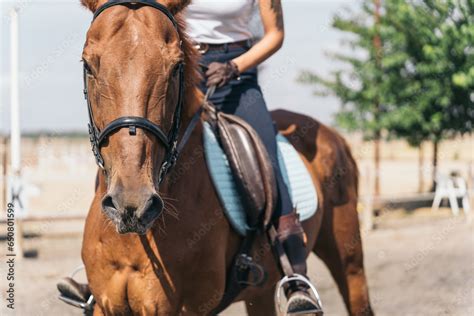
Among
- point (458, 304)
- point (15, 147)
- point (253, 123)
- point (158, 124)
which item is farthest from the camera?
point (15, 147)

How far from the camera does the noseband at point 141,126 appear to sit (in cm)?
296

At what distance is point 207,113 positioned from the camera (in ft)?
14.0

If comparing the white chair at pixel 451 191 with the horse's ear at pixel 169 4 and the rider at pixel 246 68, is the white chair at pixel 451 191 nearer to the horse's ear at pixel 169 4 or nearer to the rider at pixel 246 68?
the rider at pixel 246 68

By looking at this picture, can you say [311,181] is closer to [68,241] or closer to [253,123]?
[253,123]

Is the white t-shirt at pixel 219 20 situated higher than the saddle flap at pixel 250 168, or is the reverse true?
the white t-shirt at pixel 219 20

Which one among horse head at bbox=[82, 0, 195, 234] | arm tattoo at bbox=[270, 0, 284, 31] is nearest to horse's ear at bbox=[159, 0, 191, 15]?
horse head at bbox=[82, 0, 195, 234]

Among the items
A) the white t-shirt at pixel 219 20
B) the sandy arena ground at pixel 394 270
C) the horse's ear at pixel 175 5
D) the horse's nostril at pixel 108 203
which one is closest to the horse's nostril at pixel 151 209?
the horse's nostril at pixel 108 203

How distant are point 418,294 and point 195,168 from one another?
5838 mm

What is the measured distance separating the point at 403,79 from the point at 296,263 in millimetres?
14746

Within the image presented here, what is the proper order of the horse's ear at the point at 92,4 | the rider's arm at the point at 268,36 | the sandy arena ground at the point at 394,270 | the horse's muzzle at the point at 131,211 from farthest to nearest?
1. the sandy arena ground at the point at 394,270
2. the rider's arm at the point at 268,36
3. the horse's ear at the point at 92,4
4. the horse's muzzle at the point at 131,211

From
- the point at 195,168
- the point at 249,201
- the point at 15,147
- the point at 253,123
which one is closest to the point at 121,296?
the point at 195,168

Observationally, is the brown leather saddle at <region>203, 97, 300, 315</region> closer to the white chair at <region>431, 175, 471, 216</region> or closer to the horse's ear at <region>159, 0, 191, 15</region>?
the horse's ear at <region>159, 0, 191, 15</region>

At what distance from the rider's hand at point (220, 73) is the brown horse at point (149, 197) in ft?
1.26

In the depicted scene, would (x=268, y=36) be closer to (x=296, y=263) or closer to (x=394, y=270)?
(x=296, y=263)
